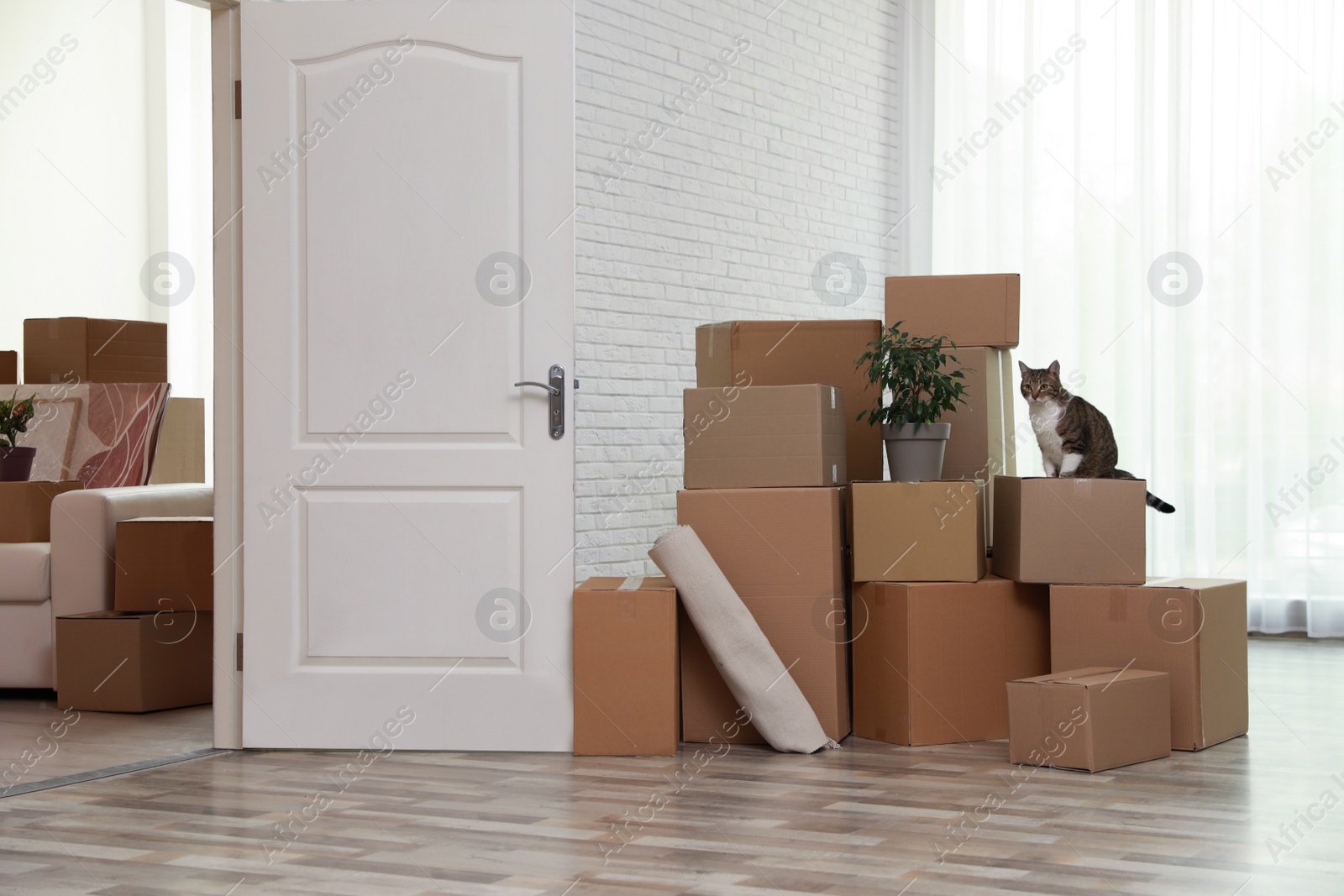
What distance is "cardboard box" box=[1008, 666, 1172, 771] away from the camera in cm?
280

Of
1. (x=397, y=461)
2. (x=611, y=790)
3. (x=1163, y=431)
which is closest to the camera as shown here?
(x=611, y=790)

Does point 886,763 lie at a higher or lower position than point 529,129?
lower

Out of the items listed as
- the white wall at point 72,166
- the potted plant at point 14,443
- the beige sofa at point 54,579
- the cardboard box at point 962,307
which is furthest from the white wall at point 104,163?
the cardboard box at point 962,307

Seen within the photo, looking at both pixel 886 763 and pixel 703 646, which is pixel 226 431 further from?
pixel 886 763

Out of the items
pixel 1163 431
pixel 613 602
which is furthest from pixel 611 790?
pixel 1163 431

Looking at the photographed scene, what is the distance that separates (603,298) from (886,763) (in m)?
2.15

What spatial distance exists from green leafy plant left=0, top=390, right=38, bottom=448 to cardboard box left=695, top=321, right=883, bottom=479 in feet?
8.00

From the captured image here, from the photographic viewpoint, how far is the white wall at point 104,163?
5750 millimetres

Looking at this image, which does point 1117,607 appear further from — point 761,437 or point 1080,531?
point 761,437

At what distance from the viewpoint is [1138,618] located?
3111 millimetres

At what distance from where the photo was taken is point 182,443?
16.8 ft

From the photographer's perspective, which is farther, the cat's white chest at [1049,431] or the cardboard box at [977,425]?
the cardboard box at [977,425]

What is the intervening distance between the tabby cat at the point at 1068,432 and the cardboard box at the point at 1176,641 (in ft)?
0.94

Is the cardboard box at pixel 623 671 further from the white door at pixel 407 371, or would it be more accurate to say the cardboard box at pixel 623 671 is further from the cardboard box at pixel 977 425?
the cardboard box at pixel 977 425
